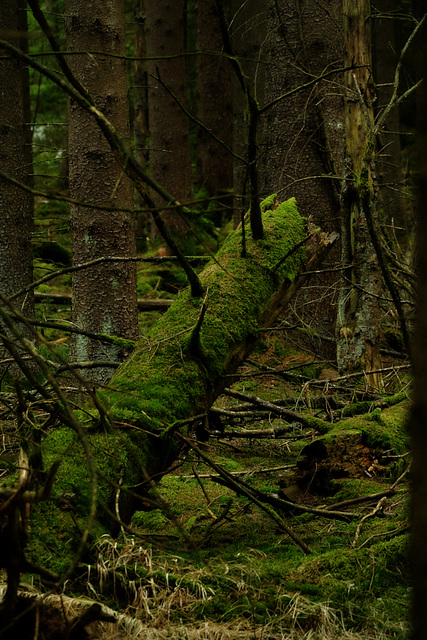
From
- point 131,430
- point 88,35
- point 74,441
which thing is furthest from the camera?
point 88,35

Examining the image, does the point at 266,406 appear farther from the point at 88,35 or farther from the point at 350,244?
the point at 88,35

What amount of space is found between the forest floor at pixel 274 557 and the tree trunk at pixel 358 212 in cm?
194

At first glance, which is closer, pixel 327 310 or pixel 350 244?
pixel 350 244

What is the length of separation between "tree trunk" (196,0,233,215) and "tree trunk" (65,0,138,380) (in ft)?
29.8

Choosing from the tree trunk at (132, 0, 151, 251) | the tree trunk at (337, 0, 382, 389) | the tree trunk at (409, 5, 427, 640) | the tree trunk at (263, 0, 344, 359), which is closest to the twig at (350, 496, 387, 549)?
the tree trunk at (409, 5, 427, 640)

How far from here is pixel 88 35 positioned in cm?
594

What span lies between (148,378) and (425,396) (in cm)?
279

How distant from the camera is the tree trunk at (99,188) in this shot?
598 cm

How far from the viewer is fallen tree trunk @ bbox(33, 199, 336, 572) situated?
10.3 ft

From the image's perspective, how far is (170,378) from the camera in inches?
149

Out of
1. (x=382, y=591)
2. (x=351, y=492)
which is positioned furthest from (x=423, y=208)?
(x=351, y=492)

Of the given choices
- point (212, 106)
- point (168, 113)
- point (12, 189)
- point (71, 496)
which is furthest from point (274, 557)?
point (212, 106)

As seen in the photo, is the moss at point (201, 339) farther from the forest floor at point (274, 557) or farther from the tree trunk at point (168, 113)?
the tree trunk at point (168, 113)

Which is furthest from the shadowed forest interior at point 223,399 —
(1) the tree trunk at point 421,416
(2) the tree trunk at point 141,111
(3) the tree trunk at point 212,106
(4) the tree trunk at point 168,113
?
(3) the tree trunk at point 212,106
